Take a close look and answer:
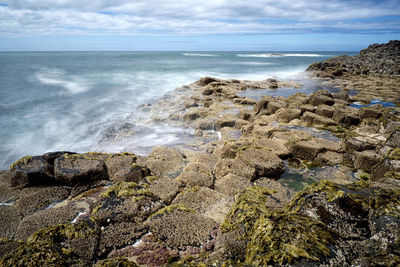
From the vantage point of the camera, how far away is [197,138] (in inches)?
363

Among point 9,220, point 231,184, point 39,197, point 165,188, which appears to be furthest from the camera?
point 231,184

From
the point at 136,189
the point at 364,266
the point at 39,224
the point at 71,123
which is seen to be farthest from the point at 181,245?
the point at 71,123

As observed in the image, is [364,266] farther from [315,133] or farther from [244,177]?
[315,133]

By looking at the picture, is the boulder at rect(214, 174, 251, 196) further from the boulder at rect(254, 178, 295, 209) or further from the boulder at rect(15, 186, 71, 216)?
the boulder at rect(15, 186, 71, 216)

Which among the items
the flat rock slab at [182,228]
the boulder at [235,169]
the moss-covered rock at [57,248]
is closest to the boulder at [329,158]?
the boulder at [235,169]

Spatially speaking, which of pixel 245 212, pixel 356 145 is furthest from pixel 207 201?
pixel 356 145

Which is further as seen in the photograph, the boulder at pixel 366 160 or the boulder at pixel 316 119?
the boulder at pixel 316 119

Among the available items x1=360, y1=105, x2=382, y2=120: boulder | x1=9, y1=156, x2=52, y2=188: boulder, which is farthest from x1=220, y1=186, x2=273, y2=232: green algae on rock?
x1=360, y1=105, x2=382, y2=120: boulder

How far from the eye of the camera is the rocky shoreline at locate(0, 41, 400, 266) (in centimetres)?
233

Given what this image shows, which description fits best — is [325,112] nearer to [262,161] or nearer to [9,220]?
[262,161]

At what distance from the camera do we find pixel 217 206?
12.6 ft

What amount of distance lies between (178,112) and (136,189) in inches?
347

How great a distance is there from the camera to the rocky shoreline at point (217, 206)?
233 cm

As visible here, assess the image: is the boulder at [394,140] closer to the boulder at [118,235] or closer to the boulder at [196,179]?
the boulder at [196,179]
